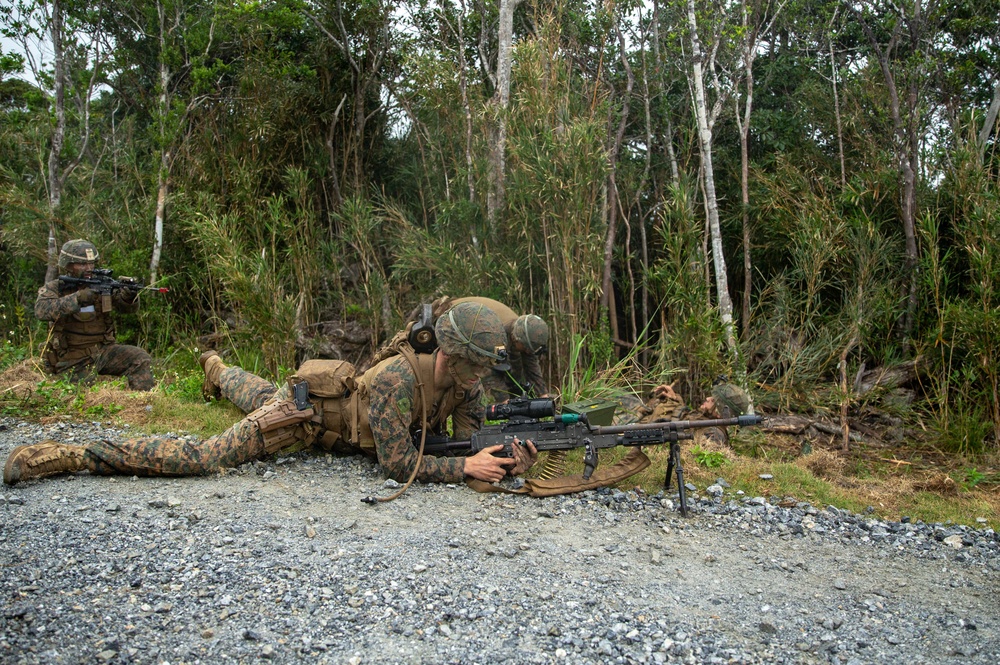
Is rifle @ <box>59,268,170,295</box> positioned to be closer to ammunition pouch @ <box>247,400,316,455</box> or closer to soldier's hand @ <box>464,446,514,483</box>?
ammunition pouch @ <box>247,400,316,455</box>

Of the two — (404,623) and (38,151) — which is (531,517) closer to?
(404,623)

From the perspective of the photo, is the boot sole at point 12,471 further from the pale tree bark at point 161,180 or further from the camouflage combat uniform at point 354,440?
the pale tree bark at point 161,180

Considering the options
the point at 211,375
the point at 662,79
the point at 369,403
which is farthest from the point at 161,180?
the point at 662,79

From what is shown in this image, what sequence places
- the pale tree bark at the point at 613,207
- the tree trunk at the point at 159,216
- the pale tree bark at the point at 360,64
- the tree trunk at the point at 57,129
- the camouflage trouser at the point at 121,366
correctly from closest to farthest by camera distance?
the camouflage trouser at the point at 121,366
the pale tree bark at the point at 613,207
the tree trunk at the point at 57,129
the tree trunk at the point at 159,216
the pale tree bark at the point at 360,64

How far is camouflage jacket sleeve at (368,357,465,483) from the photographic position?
14.9 feet

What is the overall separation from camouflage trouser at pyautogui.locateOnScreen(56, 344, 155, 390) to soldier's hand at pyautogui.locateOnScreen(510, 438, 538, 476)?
A: 414cm

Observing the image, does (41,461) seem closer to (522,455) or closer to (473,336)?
(473,336)

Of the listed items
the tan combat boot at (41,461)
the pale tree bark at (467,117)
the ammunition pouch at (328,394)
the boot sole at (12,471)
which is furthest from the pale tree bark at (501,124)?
the boot sole at (12,471)

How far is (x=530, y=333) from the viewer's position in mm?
5352

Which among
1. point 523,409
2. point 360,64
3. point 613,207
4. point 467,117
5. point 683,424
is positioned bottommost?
point 683,424

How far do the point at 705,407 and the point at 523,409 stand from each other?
6.14 ft

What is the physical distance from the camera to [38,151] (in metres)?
9.53

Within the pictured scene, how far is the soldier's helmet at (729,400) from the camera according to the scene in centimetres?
630

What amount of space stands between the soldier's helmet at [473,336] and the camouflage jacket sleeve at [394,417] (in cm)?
33
